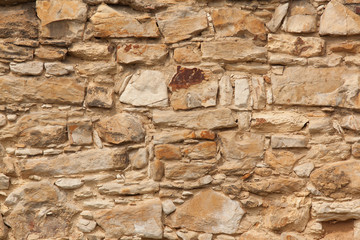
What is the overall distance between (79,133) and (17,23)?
0.72 meters

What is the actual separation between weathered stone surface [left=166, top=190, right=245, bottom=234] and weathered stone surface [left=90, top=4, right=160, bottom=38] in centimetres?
98

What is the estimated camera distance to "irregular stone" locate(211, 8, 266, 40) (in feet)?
7.39

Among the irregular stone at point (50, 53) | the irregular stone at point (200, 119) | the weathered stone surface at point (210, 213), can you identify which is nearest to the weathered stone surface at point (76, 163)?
the irregular stone at point (200, 119)

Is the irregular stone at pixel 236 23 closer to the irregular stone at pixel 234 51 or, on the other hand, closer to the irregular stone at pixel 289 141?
the irregular stone at pixel 234 51

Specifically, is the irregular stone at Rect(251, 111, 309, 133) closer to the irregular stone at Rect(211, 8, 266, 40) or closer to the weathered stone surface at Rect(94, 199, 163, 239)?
the irregular stone at Rect(211, 8, 266, 40)

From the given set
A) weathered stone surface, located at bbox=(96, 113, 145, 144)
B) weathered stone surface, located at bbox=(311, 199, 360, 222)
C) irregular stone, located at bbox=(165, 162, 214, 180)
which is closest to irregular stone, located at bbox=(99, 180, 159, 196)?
irregular stone, located at bbox=(165, 162, 214, 180)

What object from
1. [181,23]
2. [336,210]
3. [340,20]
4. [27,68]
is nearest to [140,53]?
[181,23]

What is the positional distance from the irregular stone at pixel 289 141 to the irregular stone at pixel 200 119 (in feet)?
0.81

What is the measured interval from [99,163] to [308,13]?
4.81 ft

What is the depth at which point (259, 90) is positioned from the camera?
7.39 feet

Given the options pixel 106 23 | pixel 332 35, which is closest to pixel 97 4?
pixel 106 23

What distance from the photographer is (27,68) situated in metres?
2.24

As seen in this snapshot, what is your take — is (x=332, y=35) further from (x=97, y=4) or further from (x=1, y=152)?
(x=1, y=152)

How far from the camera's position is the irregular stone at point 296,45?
7.29 feet
